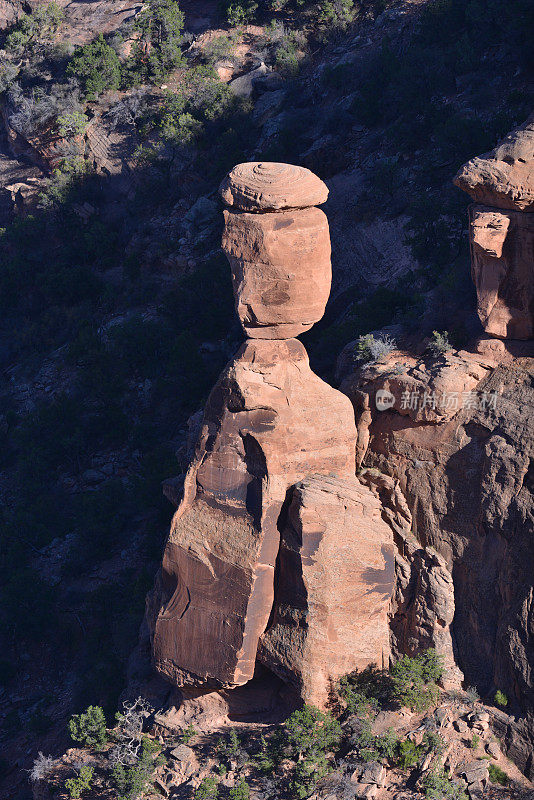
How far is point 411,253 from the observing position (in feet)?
78.1

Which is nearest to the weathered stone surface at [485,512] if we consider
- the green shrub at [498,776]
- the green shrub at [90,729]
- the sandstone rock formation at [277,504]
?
the green shrub at [498,776]

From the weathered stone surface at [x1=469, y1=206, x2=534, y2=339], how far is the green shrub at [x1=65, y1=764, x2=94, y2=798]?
9991 millimetres

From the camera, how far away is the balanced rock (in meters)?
14.4

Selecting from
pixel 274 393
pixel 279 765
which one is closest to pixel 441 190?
pixel 274 393

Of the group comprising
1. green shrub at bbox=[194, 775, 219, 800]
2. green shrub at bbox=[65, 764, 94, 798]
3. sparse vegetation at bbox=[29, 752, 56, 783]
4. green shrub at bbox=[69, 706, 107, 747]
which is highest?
green shrub at bbox=[194, 775, 219, 800]

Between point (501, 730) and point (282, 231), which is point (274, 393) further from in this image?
point (501, 730)

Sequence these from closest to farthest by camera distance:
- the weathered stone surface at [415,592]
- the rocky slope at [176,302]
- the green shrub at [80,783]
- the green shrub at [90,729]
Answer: the weathered stone surface at [415,592]
the green shrub at [80,783]
the green shrub at [90,729]
the rocky slope at [176,302]

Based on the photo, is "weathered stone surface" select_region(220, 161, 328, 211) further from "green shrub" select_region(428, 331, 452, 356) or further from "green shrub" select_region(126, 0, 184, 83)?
"green shrub" select_region(126, 0, 184, 83)

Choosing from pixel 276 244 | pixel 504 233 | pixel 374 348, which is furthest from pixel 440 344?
pixel 276 244

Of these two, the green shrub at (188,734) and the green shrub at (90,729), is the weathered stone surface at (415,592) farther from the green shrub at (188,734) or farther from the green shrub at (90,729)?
the green shrub at (90,729)

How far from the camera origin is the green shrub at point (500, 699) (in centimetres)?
1420

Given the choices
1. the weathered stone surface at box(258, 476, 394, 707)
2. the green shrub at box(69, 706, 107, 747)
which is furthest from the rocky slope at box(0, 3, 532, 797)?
the green shrub at box(69, 706, 107, 747)

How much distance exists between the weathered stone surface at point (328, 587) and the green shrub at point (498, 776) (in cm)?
243

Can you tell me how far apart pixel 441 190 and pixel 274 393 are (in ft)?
40.3
